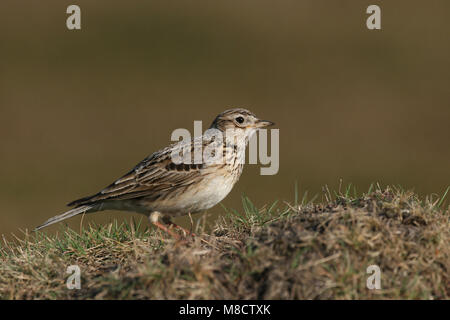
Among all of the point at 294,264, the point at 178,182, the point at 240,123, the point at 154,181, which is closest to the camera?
the point at 294,264

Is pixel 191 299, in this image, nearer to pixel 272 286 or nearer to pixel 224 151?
pixel 272 286

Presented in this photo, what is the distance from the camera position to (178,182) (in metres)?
8.48

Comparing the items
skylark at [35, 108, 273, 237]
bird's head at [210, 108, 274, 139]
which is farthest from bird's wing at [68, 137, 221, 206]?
bird's head at [210, 108, 274, 139]

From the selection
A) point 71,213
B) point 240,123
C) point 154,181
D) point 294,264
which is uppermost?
point 240,123

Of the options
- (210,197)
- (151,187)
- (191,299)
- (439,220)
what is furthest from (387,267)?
(151,187)

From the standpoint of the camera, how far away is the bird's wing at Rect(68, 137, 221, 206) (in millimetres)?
8469

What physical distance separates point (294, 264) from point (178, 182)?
3.30 meters

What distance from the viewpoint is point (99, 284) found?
5.93 m

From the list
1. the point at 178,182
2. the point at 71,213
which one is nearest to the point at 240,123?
the point at 178,182

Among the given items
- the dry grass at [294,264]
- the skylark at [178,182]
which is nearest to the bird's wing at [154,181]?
the skylark at [178,182]

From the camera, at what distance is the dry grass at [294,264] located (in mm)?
5410

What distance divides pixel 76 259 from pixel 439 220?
402 cm

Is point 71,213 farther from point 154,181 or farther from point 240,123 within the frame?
point 240,123

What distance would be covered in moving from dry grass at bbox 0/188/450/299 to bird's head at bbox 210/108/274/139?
2.53m
